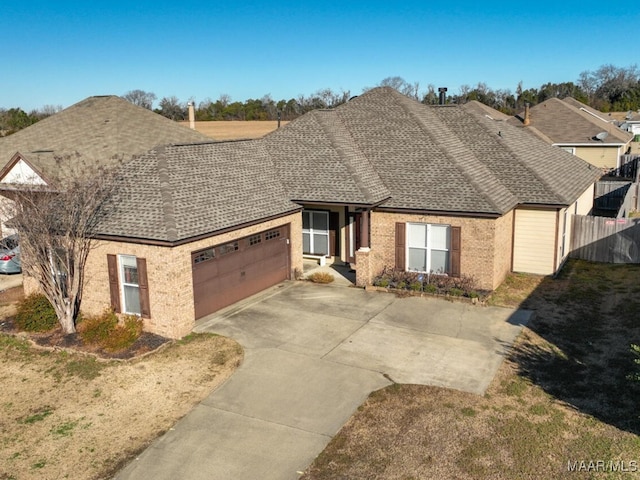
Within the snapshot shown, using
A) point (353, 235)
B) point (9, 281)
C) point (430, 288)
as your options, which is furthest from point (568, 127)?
point (9, 281)

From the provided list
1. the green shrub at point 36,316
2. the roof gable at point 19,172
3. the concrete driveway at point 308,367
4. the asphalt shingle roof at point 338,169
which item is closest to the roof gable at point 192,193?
the asphalt shingle roof at point 338,169

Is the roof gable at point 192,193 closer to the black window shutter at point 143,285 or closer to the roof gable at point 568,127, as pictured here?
the black window shutter at point 143,285

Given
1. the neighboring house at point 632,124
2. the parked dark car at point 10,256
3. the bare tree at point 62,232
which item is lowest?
the parked dark car at point 10,256

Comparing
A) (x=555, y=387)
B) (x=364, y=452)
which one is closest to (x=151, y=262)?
(x=364, y=452)

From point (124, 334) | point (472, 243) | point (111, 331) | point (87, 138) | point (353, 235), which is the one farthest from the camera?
point (87, 138)

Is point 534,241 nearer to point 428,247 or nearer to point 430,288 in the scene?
point 428,247

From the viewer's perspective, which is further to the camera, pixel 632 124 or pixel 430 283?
pixel 632 124

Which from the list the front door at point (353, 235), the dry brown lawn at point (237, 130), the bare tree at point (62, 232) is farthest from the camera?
the dry brown lawn at point (237, 130)
